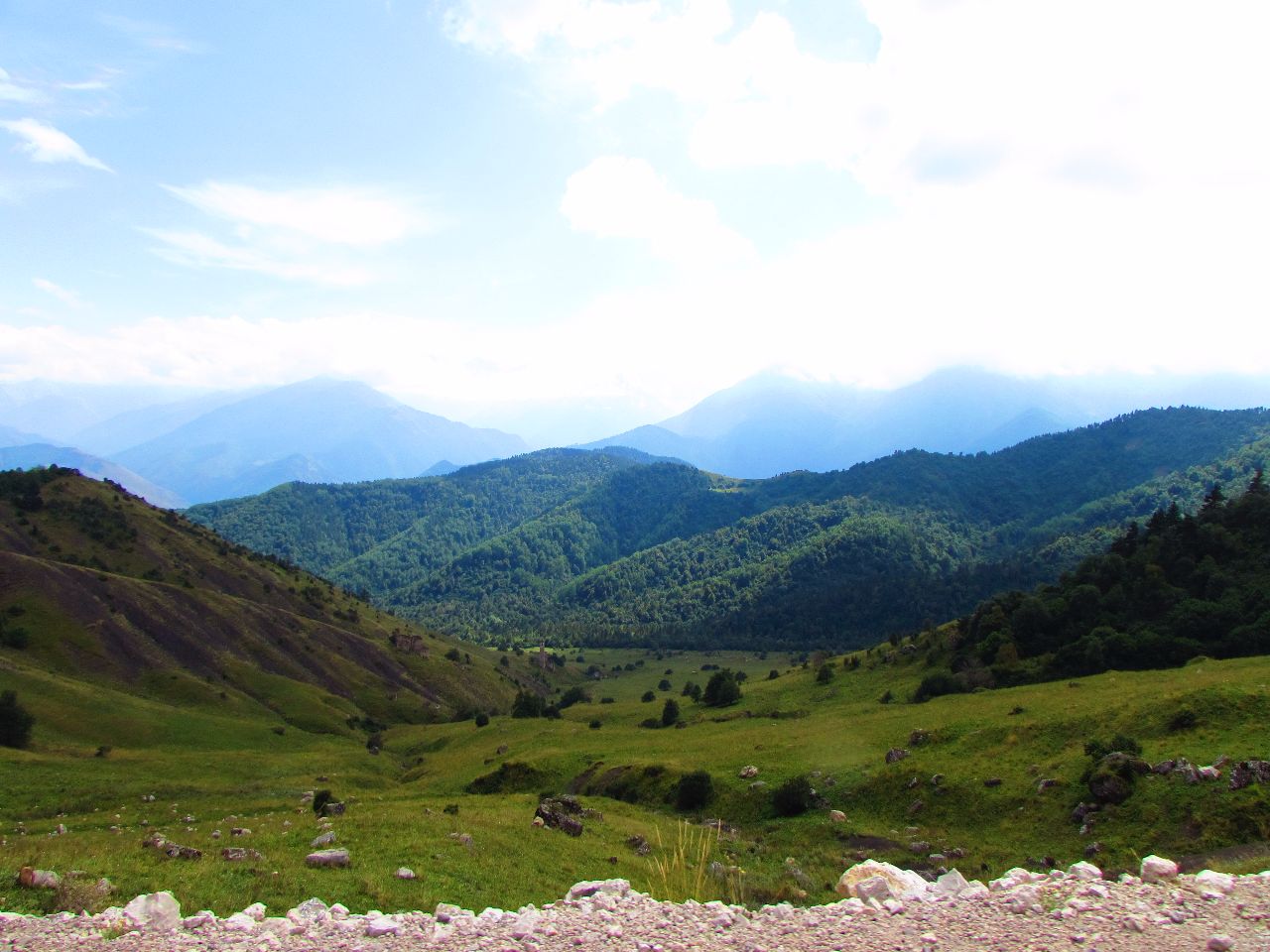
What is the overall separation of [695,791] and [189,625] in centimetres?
8808

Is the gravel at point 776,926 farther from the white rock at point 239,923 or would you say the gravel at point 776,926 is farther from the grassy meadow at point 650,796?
the grassy meadow at point 650,796

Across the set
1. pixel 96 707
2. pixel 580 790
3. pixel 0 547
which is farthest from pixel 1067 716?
pixel 0 547

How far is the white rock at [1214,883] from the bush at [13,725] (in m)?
69.1

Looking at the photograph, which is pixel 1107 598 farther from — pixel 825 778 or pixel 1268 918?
pixel 1268 918

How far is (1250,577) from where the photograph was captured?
57250 mm

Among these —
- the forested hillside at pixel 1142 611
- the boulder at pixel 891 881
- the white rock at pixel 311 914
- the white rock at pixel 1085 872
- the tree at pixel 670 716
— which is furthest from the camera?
the tree at pixel 670 716

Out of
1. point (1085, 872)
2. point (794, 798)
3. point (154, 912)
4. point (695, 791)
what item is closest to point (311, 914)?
point (154, 912)

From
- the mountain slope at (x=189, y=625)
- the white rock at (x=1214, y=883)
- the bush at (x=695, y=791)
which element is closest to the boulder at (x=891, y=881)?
the white rock at (x=1214, y=883)

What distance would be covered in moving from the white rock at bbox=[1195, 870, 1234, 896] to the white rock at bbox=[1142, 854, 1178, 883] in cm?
37

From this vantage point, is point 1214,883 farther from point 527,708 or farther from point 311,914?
point 527,708

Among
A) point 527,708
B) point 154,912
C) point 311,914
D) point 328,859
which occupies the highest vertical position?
point 154,912

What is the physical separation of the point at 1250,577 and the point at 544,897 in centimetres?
6727

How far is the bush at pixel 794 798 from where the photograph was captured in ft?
112

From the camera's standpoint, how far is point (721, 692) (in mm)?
80875
